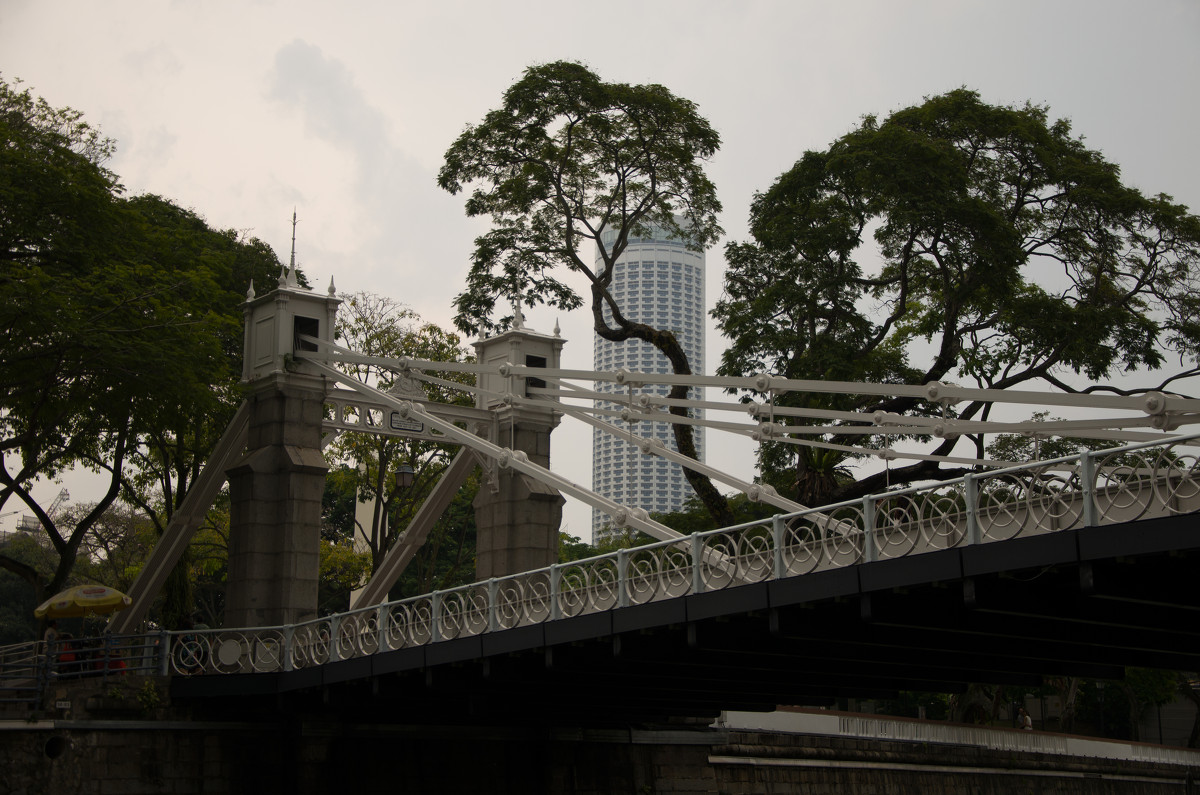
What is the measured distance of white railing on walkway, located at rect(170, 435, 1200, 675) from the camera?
1216 cm

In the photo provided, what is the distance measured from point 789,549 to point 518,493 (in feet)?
38.6

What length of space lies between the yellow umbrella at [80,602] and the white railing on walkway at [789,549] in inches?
51.0

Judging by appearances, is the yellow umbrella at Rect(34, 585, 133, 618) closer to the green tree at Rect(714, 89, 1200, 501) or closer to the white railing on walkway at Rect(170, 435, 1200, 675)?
the white railing on walkway at Rect(170, 435, 1200, 675)

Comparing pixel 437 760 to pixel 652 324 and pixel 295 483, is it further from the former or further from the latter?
pixel 652 324

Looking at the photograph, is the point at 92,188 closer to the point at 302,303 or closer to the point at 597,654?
the point at 302,303

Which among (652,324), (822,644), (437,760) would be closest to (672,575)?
(822,644)

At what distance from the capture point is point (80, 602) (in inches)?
812

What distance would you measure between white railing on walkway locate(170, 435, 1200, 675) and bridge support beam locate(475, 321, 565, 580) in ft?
15.0

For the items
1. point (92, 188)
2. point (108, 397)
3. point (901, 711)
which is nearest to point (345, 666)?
point (108, 397)

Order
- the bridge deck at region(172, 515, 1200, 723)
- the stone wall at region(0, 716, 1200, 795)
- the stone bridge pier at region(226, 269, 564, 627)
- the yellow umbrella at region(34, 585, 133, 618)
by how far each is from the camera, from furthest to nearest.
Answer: the stone bridge pier at region(226, 269, 564, 627)
the yellow umbrella at region(34, 585, 133, 618)
the stone wall at region(0, 716, 1200, 795)
the bridge deck at region(172, 515, 1200, 723)

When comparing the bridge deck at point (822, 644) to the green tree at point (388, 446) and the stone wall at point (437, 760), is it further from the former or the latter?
the green tree at point (388, 446)

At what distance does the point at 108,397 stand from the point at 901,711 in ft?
134

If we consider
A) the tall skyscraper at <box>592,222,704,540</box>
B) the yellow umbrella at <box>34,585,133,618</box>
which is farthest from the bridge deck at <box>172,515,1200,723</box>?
the tall skyscraper at <box>592,222,704,540</box>

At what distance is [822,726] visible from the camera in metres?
30.3
